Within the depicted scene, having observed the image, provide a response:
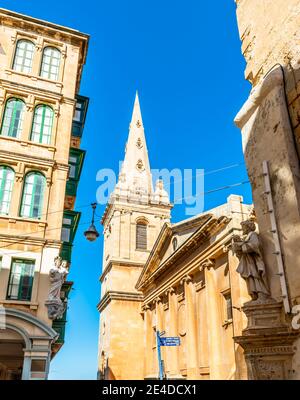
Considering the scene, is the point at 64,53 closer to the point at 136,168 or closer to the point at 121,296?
the point at 121,296

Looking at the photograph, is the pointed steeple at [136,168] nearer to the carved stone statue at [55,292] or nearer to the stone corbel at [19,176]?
the stone corbel at [19,176]

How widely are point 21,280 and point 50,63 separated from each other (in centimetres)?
1064

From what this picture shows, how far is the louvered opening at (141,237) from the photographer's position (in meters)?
40.3

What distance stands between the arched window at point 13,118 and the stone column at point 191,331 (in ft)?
50.3

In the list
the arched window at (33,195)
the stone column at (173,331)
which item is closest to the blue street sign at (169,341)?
the arched window at (33,195)

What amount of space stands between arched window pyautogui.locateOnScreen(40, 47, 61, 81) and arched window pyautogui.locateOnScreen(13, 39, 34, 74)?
63 centimetres

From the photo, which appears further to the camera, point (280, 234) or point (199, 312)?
point (199, 312)

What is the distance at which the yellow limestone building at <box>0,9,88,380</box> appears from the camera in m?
13.2

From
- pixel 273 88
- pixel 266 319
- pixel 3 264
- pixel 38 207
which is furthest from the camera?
pixel 38 207

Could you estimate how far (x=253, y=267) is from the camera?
20.6ft

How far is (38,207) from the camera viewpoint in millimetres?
15234
